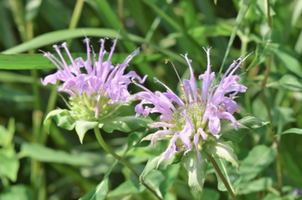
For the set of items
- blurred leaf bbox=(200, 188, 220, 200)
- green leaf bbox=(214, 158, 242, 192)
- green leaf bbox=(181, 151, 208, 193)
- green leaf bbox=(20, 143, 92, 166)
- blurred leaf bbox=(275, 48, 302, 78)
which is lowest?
green leaf bbox=(20, 143, 92, 166)

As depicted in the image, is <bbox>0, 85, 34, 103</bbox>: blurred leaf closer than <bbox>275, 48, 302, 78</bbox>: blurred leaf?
No

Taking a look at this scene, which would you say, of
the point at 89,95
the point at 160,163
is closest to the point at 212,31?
the point at 89,95

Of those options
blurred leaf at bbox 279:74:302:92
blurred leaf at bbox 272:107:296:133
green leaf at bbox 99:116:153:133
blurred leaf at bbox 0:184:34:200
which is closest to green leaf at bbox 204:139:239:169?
green leaf at bbox 99:116:153:133

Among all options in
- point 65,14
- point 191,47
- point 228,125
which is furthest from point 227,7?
point 228,125

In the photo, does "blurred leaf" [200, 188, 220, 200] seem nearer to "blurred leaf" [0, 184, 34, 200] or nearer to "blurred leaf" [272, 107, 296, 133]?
"blurred leaf" [272, 107, 296, 133]

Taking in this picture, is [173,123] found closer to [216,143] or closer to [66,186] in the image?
[216,143]

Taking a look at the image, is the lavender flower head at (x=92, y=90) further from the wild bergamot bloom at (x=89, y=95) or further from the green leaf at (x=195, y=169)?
the green leaf at (x=195, y=169)
